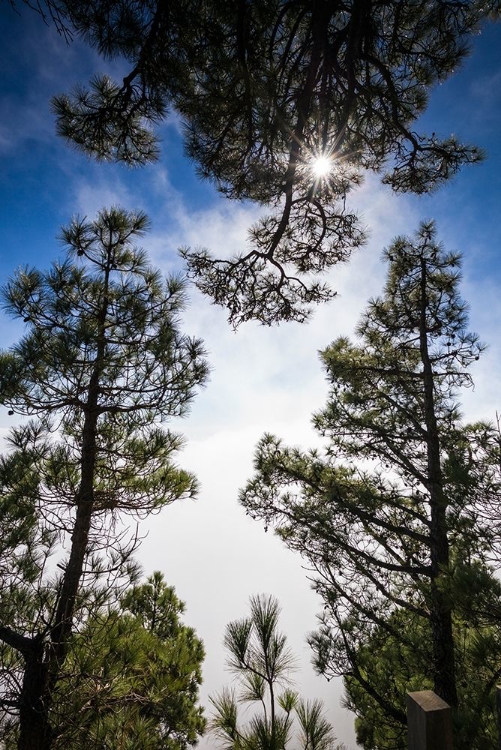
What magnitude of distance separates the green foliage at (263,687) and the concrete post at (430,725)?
4.94 feet

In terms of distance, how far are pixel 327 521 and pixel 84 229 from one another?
434 cm

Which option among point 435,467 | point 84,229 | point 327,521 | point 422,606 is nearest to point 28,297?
point 84,229

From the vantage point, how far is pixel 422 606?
383cm

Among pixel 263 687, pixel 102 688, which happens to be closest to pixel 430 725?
pixel 263 687

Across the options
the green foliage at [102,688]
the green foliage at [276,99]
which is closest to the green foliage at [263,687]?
the green foliage at [102,688]

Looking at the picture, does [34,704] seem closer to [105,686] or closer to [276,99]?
[105,686]

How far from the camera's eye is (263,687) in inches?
90.8

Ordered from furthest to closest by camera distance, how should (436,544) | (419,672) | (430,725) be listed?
(436,544), (419,672), (430,725)

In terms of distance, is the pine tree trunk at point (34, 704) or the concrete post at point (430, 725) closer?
the concrete post at point (430, 725)

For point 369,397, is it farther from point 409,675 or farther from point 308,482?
point 409,675

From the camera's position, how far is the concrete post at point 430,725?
98 cm

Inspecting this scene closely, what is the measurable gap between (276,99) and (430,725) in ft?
10.4

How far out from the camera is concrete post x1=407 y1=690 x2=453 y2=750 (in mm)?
980

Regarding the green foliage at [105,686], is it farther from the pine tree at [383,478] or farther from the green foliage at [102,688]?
the pine tree at [383,478]
